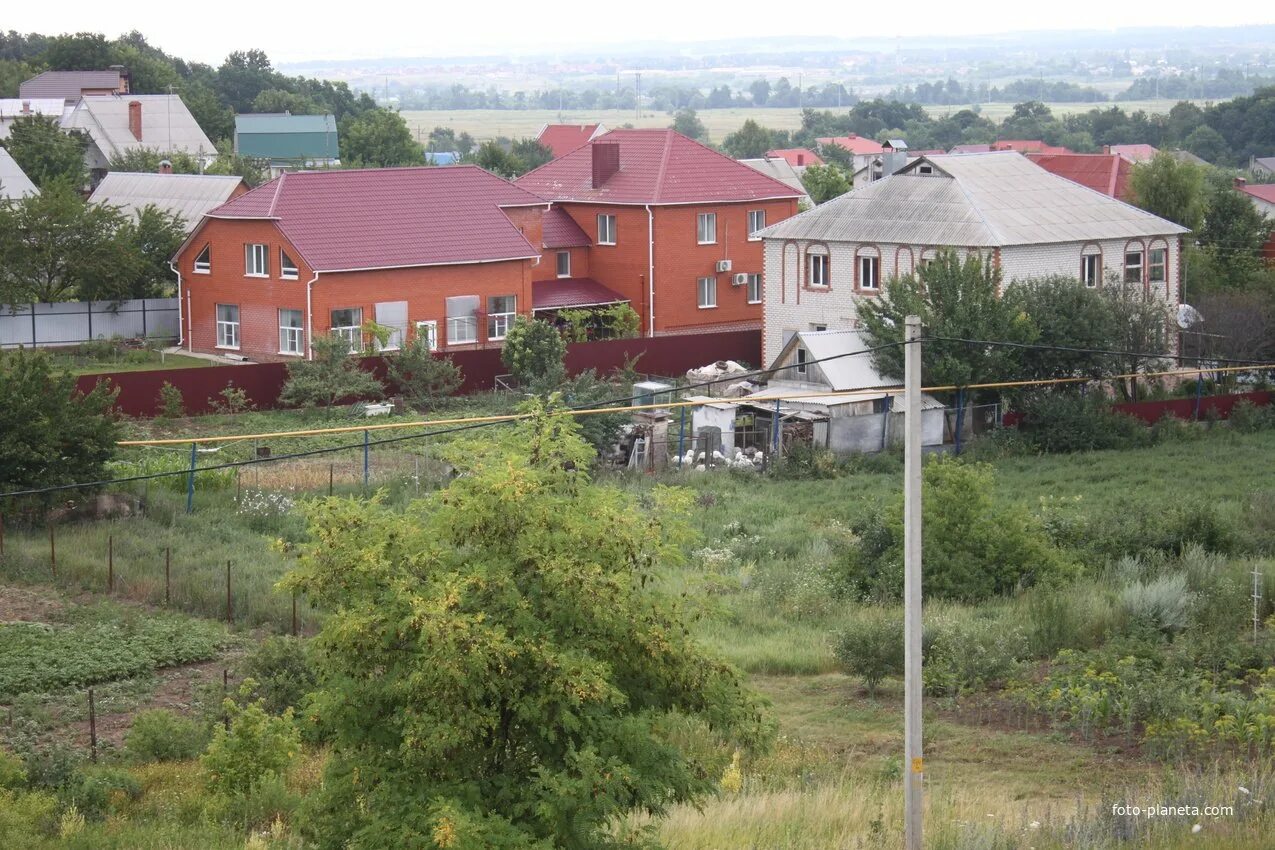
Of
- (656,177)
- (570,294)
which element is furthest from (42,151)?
(656,177)

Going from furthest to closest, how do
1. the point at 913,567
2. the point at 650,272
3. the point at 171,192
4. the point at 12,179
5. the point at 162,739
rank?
the point at 12,179 → the point at 171,192 → the point at 650,272 → the point at 162,739 → the point at 913,567

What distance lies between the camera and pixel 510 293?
1766 inches

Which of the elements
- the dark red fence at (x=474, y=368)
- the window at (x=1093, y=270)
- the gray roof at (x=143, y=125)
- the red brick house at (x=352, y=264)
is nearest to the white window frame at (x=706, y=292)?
the dark red fence at (x=474, y=368)

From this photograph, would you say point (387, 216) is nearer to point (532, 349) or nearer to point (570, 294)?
point (532, 349)

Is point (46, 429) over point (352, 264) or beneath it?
beneath

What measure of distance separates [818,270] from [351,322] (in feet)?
42.2

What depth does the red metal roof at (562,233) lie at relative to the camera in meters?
50.8

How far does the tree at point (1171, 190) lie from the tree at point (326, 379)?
99.2 feet

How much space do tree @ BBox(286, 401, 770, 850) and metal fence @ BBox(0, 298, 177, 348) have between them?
36.7 metres

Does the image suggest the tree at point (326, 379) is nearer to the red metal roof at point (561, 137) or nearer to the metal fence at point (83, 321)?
the metal fence at point (83, 321)

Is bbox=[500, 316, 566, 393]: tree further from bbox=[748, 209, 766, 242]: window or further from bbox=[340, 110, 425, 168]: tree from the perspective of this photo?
bbox=[340, 110, 425, 168]: tree

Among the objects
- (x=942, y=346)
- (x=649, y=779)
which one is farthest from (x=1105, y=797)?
(x=942, y=346)

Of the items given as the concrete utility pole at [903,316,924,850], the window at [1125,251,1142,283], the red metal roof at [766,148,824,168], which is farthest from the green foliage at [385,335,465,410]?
the red metal roof at [766,148,824,168]

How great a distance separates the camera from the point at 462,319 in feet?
144
